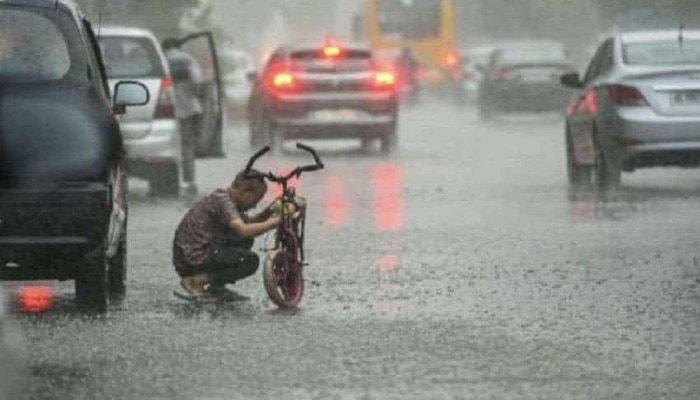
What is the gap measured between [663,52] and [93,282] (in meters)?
11.5

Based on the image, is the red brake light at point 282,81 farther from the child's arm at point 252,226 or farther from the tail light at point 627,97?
the child's arm at point 252,226

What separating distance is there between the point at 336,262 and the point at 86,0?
19971 mm

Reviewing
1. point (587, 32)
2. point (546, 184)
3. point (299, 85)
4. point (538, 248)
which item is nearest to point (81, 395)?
point (538, 248)

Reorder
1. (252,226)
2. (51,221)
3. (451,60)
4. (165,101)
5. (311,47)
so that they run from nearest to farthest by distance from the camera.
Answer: (51,221) < (252,226) < (165,101) < (311,47) < (451,60)

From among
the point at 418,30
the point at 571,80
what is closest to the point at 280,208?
the point at 571,80

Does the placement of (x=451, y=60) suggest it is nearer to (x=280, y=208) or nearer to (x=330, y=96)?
(x=330, y=96)

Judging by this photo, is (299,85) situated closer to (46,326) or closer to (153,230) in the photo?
(153,230)

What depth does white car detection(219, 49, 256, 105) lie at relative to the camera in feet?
185

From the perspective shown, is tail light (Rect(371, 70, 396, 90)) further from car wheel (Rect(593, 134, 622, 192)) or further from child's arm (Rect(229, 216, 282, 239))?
child's arm (Rect(229, 216, 282, 239))

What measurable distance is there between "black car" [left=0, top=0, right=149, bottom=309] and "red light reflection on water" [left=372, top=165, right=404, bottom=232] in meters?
5.95

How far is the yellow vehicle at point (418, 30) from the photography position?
69312 mm

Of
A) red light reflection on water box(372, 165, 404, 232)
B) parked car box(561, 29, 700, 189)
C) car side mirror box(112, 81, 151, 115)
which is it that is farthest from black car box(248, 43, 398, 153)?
car side mirror box(112, 81, 151, 115)

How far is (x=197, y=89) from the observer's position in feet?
82.4

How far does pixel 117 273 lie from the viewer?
13.8 meters
